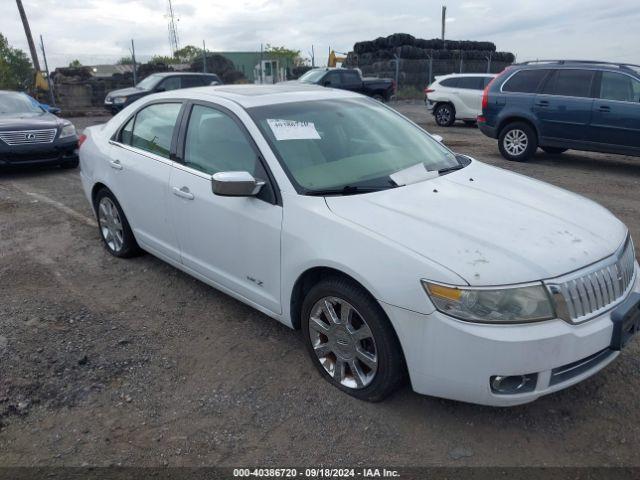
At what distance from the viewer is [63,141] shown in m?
8.98

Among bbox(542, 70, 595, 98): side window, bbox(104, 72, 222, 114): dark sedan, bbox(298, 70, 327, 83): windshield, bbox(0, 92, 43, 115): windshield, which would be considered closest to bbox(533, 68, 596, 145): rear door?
bbox(542, 70, 595, 98): side window

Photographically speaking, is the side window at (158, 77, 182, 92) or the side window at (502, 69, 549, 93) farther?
the side window at (158, 77, 182, 92)

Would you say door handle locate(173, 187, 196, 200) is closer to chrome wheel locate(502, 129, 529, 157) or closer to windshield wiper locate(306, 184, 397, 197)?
windshield wiper locate(306, 184, 397, 197)

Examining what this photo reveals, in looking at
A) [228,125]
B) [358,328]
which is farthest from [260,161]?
[358,328]

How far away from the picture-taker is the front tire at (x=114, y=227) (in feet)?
15.8

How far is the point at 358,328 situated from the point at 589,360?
1.14 m

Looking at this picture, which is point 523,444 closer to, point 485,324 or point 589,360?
point 589,360

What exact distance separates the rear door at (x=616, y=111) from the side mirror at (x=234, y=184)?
7.60 m

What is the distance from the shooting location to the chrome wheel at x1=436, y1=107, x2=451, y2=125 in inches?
624

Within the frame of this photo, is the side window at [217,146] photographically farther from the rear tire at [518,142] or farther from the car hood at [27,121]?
the rear tire at [518,142]

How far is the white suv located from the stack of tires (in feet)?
38.6

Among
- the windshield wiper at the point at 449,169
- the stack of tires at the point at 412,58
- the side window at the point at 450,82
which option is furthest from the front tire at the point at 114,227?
the stack of tires at the point at 412,58

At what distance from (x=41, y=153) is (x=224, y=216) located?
265 inches

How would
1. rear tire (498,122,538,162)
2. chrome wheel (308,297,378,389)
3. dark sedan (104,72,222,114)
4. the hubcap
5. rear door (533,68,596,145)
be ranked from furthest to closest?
dark sedan (104,72,222,114) < rear tire (498,122,538,162) < rear door (533,68,596,145) < the hubcap < chrome wheel (308,297,378,389)
